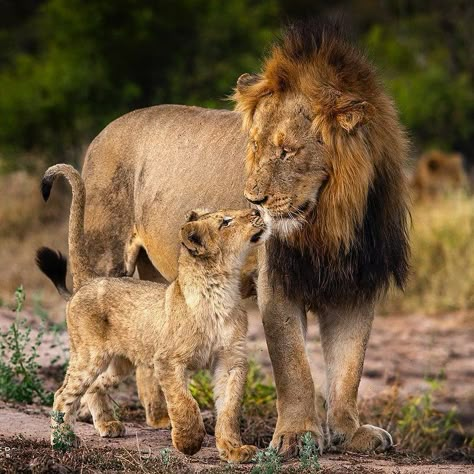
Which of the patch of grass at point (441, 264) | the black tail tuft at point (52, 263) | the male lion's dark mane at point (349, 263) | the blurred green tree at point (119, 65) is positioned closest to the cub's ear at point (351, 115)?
the male lion's dark mane at point (349, 263)

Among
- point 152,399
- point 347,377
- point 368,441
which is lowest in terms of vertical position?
point 368,441

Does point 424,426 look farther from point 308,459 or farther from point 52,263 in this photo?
point 308,459

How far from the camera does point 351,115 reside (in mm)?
5207

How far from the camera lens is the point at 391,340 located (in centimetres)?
1035

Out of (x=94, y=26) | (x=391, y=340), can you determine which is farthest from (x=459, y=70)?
(x=391, y=340)

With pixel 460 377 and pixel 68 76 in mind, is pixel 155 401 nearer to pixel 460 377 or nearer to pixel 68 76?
pixel 460 377

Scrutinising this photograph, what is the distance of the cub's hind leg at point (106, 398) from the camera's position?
5.73m

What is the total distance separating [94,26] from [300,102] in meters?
9.73

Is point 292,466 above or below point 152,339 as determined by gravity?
below

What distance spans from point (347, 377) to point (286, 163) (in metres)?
1.05

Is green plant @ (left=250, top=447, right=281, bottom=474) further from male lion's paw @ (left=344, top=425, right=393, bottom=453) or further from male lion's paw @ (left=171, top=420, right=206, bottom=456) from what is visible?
male lion's paw @ (left=344, top=425, right=393, bottom=453)

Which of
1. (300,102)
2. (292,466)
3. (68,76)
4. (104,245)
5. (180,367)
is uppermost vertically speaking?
(68,76)

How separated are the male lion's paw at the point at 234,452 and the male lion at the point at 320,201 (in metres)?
0.31

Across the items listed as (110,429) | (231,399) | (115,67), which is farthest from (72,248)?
(115,67)
